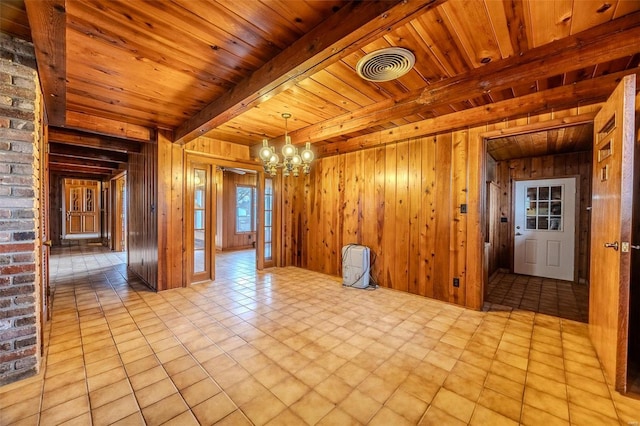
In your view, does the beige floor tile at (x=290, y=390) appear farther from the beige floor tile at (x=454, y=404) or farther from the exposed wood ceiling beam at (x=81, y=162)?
the exposed wood ceiling beam at (x=81, y=162)

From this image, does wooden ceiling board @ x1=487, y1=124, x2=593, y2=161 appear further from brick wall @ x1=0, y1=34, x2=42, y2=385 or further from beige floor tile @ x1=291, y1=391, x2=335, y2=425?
brick wall @ x1=0, y1=34, x2=42, y2=385

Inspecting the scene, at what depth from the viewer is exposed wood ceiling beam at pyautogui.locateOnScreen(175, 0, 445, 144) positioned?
1.32 m

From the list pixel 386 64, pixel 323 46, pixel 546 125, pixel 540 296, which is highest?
pixel 386 64

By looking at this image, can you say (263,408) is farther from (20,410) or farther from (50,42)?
(50,42)

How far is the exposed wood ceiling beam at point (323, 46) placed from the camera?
1.32 metres

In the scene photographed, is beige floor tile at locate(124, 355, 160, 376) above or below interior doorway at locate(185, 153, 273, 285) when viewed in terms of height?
below

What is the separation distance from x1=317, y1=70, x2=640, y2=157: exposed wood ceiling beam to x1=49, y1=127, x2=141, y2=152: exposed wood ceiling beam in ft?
12.8

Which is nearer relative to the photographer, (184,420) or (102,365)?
(184,420)

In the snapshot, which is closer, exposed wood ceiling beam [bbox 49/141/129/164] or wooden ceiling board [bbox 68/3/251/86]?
wooden ceiling board [bbox 68/3/251/86]

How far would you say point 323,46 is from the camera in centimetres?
163

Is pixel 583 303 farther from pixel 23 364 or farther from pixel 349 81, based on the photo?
pixel 23 364

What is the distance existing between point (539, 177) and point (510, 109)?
131 inches

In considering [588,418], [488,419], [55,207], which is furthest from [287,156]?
[55,207]

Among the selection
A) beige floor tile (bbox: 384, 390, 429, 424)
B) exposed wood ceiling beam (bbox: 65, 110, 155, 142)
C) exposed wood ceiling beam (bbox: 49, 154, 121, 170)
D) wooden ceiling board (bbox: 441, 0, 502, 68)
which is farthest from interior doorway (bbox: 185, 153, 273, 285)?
wooden ceiling board (bbox: 441, 0, 502, 68)
